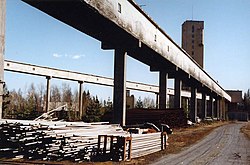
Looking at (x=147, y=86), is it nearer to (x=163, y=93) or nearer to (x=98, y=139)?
(x=163, y=93)

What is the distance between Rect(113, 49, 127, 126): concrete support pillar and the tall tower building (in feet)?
323

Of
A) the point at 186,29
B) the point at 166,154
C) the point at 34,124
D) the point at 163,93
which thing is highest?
the point at 186,29

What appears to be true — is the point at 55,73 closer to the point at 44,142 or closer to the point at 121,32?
the point at 121,32

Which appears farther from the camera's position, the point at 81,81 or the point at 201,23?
Result: the point at 201,23

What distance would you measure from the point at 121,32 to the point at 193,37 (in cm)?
10780

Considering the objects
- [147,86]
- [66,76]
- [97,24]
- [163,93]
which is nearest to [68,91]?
[147,86]

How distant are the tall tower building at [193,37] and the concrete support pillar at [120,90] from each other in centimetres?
9835

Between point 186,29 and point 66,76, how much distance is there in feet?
306

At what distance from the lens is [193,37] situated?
126688mm

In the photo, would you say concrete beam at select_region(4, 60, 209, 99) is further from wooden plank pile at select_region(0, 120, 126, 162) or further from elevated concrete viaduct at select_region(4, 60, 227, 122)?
wooden plank pile at select_region(0, 120, 126, 162)

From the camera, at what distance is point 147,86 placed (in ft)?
225

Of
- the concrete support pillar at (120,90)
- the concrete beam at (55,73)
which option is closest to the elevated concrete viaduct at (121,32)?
the concrete support pillar at (120,90)

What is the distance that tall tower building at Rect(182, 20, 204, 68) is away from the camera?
122188mm

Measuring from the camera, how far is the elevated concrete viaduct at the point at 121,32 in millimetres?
18641
